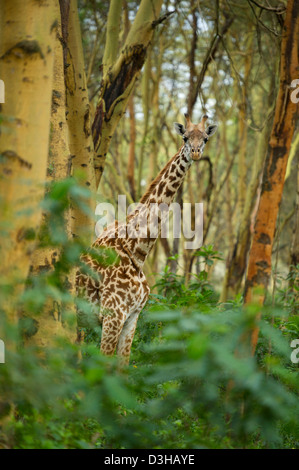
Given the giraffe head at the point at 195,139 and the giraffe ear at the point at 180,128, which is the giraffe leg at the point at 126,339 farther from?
the giraffe ear at the point at 180,128

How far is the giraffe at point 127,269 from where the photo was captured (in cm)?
539

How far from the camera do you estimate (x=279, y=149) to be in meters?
5.04

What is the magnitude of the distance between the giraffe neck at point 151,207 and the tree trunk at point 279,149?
1.02m

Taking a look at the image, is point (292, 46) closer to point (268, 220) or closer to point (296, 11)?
point (296, 11)

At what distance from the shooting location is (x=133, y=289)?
545cm

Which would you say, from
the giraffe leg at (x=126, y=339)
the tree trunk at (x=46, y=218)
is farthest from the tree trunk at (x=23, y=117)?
the giraffe leg at (x=126, y=339)

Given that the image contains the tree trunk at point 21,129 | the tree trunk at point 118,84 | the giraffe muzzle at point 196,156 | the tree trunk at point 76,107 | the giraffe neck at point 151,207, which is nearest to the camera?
the tree trunk at point 21,129

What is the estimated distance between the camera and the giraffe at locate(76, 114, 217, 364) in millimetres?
5387

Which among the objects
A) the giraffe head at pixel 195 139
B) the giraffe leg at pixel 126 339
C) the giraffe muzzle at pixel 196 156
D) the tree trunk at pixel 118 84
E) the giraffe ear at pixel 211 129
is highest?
the tree trunk at pixel 118 84

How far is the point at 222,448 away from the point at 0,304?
1.20 m

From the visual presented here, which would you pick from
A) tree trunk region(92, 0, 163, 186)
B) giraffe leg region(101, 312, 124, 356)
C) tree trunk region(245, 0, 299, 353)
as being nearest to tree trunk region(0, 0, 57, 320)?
tree trunk region(245, 0, 299, 353)

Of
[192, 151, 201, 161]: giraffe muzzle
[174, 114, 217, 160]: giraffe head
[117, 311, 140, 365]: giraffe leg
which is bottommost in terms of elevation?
[117, 311, 140, 365]: giraffe leg

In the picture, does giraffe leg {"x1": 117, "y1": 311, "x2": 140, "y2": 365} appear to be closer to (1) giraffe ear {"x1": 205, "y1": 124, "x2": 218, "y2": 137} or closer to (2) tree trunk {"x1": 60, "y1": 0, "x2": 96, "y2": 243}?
(2) tree trunk {"x1": 60, "y1": 0, "x2": 96, "y2": 243}
